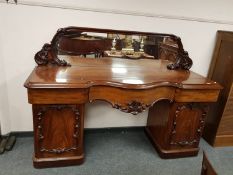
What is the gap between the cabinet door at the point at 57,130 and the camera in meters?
1.57

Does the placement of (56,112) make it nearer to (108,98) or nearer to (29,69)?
(108,98)

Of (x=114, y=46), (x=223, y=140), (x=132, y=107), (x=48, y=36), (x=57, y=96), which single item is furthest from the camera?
(x=223, y=140)

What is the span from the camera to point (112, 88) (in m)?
1.56

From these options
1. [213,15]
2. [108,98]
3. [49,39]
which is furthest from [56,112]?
[213,15]

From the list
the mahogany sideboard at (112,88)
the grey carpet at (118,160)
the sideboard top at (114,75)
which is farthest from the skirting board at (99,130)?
the sideboard top at (114,75)

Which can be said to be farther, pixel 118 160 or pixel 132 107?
pixel 118 160

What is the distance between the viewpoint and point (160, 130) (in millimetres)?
2047

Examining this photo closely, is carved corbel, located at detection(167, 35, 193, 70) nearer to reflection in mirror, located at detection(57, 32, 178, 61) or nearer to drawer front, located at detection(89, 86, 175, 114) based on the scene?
reflection in mirror, located at detection(57, 32, 178, 61)

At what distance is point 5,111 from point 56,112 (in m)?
0.69

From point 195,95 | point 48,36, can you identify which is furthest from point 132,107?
point 48,36

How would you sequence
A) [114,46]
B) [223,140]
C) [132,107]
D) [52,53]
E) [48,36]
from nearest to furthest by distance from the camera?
[132,107], [52,53], [48,36], [114,46], [223,140]

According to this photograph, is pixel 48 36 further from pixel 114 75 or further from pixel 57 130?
pixel 57 130

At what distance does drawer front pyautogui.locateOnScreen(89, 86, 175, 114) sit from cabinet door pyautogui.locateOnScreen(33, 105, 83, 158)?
197mm

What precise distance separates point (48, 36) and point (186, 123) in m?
1.42
